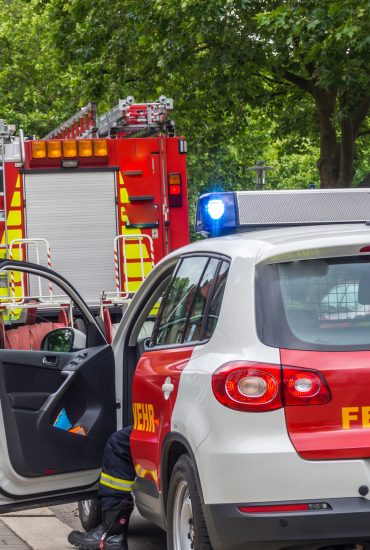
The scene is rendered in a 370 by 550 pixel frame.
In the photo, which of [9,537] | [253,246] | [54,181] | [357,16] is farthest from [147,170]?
[253,246]

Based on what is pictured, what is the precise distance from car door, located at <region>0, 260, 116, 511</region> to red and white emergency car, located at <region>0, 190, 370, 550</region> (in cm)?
53

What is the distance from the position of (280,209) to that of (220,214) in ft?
1.00

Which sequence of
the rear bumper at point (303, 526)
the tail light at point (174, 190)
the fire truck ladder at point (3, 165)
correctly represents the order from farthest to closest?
the tail light at point (174, 190), the fire truck ladder at point (3, 165), the rear bumper at point (303, 526)

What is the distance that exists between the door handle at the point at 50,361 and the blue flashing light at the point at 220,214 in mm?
1116

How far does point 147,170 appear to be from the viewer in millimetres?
13742

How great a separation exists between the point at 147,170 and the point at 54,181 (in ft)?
3.55

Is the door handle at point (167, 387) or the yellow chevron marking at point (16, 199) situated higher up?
the yellow chevron marking at point (16, 199)

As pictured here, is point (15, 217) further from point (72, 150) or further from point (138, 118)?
point (138, 118)

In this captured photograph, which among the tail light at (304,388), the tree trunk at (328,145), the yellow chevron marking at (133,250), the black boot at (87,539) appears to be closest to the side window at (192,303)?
the tail light at (304,388)

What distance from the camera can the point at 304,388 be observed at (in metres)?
4.38

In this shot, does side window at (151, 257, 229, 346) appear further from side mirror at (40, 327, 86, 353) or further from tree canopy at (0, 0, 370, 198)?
tree canopy at (0, 0, 370, 198)

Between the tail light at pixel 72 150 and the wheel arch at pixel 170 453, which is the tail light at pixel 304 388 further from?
the tail light at pixel 72 150

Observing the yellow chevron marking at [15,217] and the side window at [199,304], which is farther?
the yellow chevron marking at [15,217]

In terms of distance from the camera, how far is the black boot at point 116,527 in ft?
19.5
